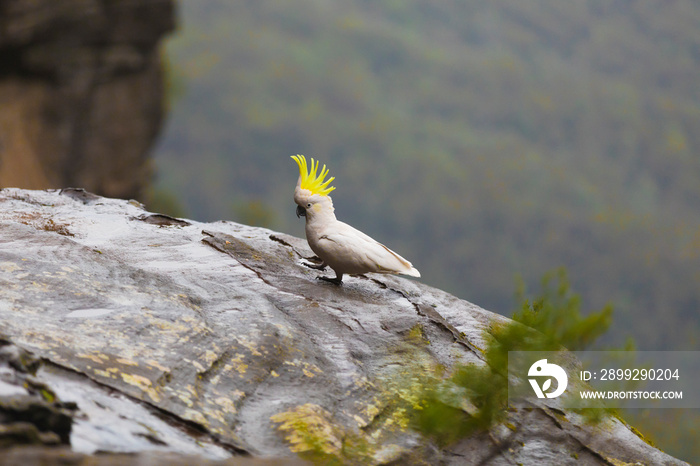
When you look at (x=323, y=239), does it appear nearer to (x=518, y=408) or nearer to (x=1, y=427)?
Answer: (x=518, y=408)

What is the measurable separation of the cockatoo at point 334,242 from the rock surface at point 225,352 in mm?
183

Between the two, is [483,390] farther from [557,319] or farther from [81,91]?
[81,91]

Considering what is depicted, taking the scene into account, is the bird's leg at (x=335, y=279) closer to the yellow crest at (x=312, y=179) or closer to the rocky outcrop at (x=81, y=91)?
the yellow crest at (x=312, y=179)

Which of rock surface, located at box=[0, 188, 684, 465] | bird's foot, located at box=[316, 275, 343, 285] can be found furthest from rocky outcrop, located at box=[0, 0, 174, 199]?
bird's foot, located at box=[316, 275, 343, 285]

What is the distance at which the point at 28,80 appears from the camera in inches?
500

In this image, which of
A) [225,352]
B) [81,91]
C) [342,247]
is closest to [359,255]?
[342,247]

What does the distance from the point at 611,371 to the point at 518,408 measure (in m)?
1.03

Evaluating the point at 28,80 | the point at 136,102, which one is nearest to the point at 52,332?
the point at 28,80

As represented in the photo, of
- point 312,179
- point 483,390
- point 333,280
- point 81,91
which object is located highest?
point 81,91

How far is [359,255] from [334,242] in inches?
7.2

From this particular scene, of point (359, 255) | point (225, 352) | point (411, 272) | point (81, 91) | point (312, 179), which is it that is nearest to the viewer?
point (225, 352)

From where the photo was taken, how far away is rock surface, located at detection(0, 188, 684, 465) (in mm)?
2518

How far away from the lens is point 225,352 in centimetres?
314

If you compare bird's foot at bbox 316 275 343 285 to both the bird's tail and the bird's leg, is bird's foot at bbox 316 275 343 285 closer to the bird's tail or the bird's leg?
the bird's leg
